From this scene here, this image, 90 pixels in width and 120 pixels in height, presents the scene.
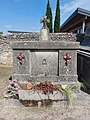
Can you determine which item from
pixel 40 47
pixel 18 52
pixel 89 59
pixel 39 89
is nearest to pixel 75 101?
pixel 39 89

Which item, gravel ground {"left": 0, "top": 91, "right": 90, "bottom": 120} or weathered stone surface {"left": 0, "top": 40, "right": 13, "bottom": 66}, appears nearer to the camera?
gravel ground {"left": 0, "top": 91, "right": 90, "bottom": 120}

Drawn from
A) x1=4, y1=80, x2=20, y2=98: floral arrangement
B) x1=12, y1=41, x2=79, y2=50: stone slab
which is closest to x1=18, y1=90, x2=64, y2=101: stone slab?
x1=4, y1=80, x2=20, y2=98: floral arrangement

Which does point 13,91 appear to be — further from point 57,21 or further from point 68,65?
point 57,21

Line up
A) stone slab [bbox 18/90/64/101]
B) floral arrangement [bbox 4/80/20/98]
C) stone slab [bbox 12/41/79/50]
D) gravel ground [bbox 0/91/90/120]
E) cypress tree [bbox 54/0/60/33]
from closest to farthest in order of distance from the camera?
gravel ground [bbox 0/91/90/120]
stone slab [bbox 18/90/64/101]
floral arrangement [bbox 4/80/20/98]
stone slab [bbox 12/41/79/50]
cypress tree [bbox 54/0/60/33]

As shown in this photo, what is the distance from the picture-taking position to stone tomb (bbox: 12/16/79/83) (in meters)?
4.86

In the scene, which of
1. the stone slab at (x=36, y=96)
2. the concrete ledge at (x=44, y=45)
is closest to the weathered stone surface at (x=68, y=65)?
the concrete ledge at (x=44, y=45)

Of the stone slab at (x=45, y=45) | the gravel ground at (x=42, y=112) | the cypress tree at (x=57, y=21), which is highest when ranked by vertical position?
the cypress tree at (x=57, y=21)

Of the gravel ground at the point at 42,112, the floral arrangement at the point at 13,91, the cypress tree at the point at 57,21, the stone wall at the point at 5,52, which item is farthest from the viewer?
the cypress tree at the point at 57,21

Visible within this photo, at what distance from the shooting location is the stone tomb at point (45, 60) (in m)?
4.86

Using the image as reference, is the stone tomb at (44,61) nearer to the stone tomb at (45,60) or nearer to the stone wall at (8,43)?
the stone tomb at (45,60)

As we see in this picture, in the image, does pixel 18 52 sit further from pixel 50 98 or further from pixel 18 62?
pixel 50 98

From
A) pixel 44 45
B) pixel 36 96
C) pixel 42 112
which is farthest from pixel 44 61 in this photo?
pixel 42 112

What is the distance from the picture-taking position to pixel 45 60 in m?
5.00

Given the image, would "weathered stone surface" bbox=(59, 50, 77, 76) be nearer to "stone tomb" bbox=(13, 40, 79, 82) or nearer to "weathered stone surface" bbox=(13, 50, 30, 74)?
"stone tomb" bbox=(13, 40, 79, 82)
